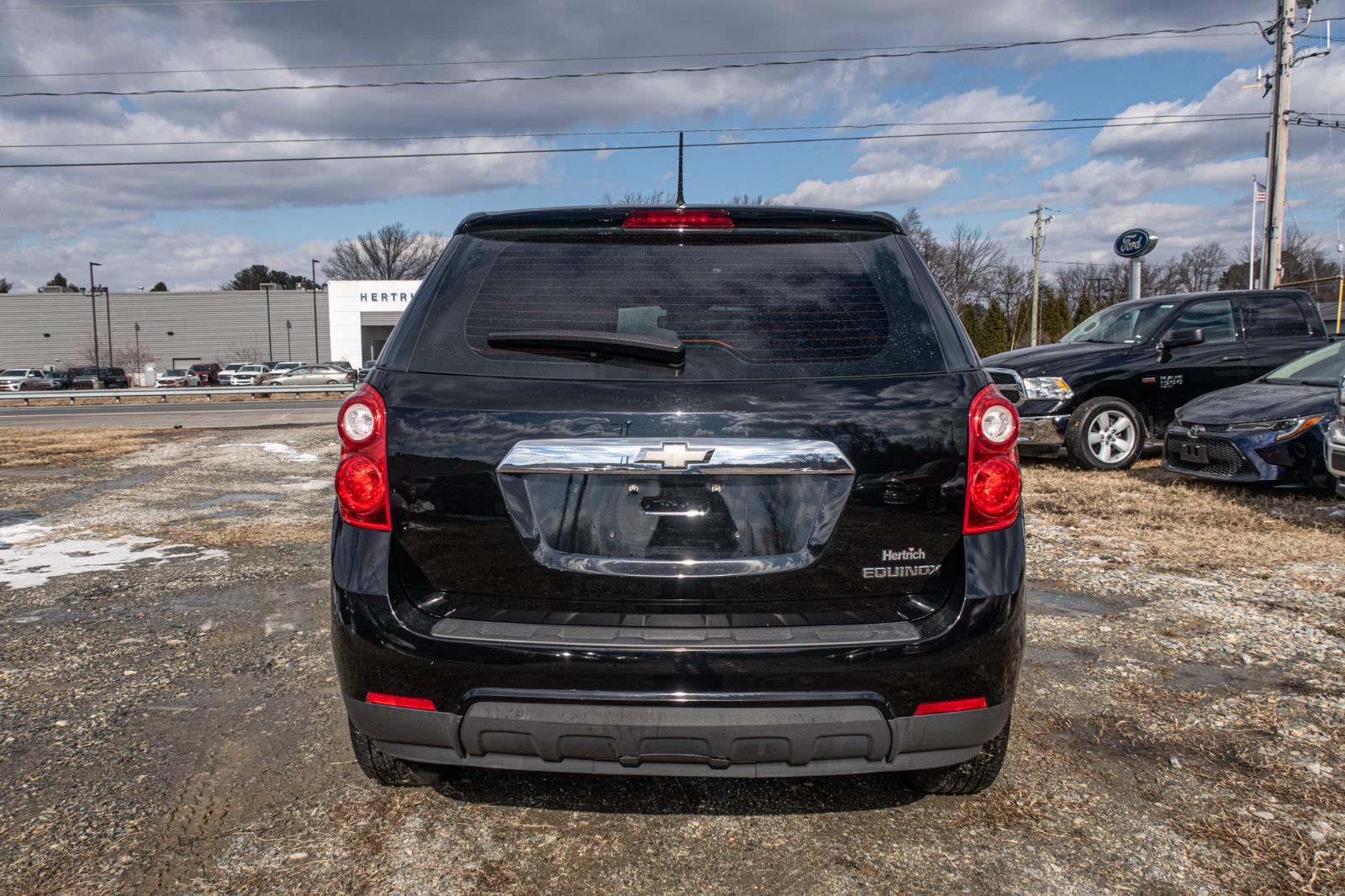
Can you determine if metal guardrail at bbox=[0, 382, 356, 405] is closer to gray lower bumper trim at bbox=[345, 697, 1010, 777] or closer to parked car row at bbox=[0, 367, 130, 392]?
parked car row at bbox=[0, 367, 130, 392]

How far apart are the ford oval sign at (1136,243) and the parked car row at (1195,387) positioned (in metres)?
14.8

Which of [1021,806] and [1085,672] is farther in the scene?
[1085,672]

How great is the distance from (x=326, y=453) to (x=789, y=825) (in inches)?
437

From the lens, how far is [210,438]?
50.4 feet

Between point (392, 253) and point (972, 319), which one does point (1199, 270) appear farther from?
point (392, 253)

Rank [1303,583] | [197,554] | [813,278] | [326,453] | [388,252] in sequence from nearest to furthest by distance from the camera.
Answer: [813,278] < [1303,583] < [197,554] < [326,453] < [388,252]

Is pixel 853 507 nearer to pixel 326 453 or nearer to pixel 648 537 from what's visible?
pixel 648 537

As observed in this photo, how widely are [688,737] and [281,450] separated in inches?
494

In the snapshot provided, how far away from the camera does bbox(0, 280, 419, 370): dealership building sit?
72.4 meters

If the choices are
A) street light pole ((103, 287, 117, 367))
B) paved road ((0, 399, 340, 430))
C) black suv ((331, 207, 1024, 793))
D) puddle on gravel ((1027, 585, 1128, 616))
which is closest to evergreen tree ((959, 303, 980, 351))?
paved road ((0, 399, 340, 430))

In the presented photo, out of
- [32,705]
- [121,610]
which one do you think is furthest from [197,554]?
[32,705]

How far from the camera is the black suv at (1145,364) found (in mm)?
9023

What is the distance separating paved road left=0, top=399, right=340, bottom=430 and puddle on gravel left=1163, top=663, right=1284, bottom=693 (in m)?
19.3

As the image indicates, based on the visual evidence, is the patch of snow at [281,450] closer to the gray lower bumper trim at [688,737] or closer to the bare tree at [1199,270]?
the gray lower bumper trim at [688,737]
